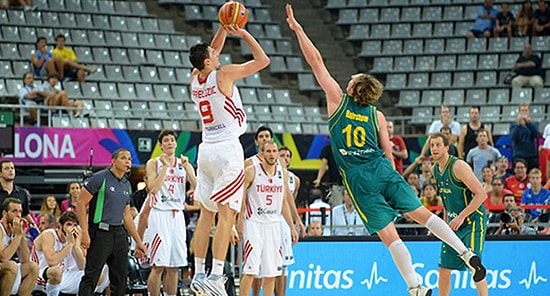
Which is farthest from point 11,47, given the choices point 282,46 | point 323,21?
point 323,21

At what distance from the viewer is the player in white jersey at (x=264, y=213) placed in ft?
36.7

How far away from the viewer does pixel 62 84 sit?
19594 mm

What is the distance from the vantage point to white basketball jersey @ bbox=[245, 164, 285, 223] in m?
11.3

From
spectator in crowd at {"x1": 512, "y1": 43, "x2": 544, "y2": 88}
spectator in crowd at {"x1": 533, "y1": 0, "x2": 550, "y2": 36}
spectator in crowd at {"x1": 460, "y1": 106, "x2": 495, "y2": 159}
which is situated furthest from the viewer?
spectator in crowd at {"x1": 533, "y1": 0, "x2": 550, "y2": 36}

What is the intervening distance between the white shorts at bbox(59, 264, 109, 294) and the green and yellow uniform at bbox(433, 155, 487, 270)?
4.18m

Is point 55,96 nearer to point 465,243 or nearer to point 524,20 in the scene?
point 465,243

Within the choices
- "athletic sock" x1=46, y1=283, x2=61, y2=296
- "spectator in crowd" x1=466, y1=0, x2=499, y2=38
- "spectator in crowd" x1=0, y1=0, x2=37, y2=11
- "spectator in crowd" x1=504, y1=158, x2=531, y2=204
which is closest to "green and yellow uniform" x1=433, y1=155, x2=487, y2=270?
"athletic sock" x1=46, y1=283, x2=61, y2=296

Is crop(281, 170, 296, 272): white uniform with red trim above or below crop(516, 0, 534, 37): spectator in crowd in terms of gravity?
below

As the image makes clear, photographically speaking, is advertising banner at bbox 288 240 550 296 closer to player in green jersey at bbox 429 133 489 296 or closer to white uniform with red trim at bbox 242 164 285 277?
white uniform with red trim at bbox 242 164 285 277

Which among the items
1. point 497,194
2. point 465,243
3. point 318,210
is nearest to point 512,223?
point 497,194

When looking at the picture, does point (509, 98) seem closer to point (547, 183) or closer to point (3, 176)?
point (547, 183)

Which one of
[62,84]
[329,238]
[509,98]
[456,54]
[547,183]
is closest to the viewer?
[329,238]

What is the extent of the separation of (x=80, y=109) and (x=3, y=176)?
433cm

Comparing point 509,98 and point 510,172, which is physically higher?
point 509,98
